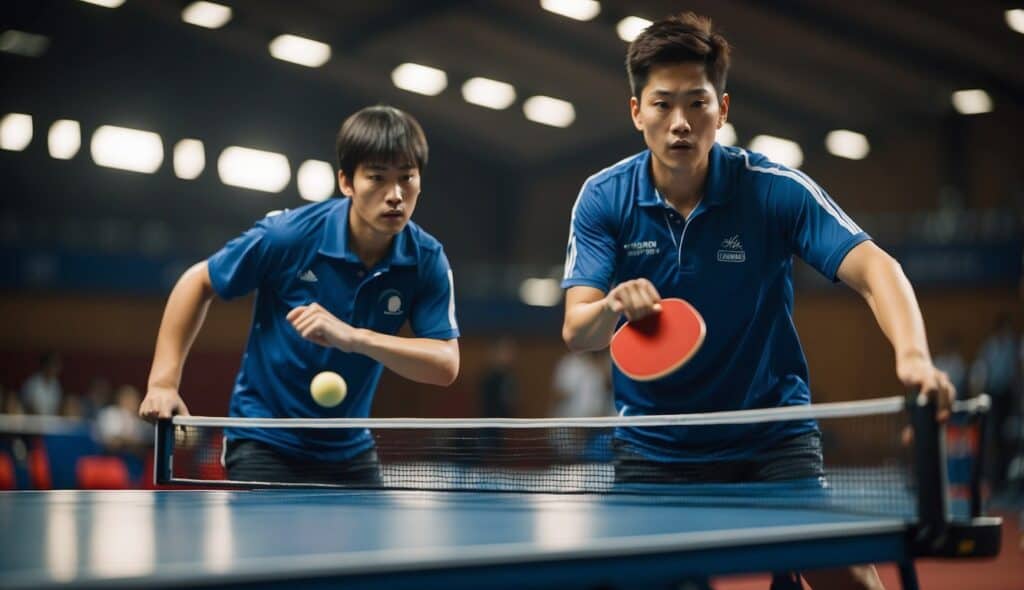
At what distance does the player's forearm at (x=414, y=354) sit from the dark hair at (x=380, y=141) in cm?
55

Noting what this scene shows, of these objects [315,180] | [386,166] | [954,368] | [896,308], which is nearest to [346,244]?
[386,166]

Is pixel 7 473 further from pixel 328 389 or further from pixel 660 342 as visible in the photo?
pixel 660 342

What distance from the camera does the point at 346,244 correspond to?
3611 millimetres

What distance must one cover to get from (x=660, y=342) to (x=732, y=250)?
63 centimetres

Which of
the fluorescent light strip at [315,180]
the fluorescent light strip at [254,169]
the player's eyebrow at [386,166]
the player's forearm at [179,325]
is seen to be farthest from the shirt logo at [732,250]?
the fluorescent light strip at [315,180]

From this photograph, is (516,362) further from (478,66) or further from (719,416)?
(719,416)

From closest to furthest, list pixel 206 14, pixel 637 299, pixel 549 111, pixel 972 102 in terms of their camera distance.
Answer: pixel 637 299 < pixel 206 14 < pixel 972 102 < pixel 549 111

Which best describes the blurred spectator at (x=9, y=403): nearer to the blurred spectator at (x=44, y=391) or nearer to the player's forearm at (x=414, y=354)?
the blurred spectator at (x=44, y=391)

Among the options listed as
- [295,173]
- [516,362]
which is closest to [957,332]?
[516,362]

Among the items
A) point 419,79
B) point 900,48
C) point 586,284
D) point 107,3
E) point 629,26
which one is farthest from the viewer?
point 419,79

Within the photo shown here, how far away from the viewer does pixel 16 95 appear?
16953 millimetres

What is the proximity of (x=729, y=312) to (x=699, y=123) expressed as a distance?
522 mm

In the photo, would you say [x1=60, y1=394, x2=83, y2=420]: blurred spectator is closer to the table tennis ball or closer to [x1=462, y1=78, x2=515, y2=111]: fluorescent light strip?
[x1=462, y1=78, x2=515, y2=111]: fluorescent light strip

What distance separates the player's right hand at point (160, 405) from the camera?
3.29 metres
